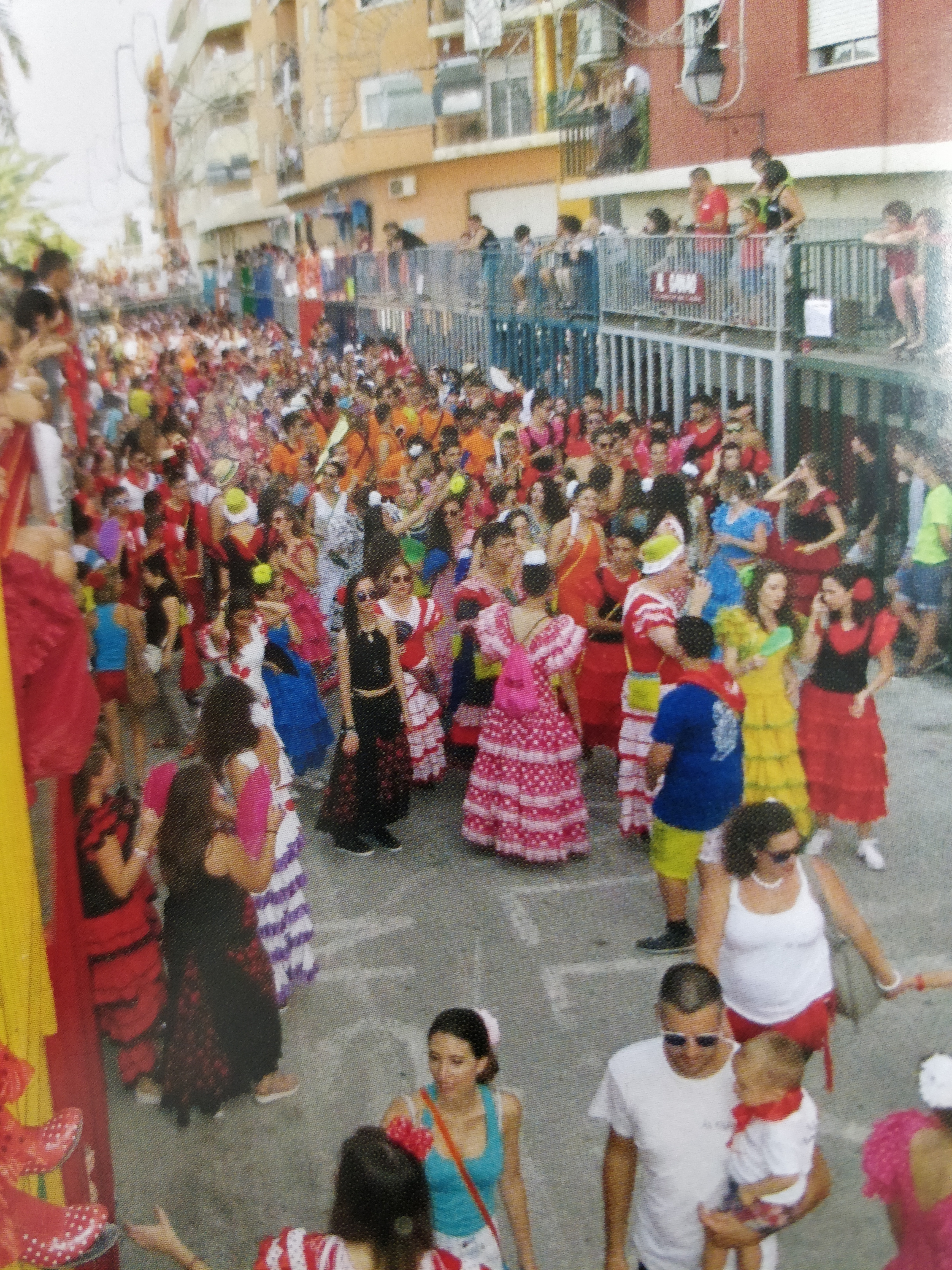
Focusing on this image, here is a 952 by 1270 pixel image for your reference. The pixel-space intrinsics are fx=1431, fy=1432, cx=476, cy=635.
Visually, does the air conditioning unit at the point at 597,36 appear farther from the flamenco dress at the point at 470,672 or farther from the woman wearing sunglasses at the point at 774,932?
the woman wearing sunglasses at the point at 774,932

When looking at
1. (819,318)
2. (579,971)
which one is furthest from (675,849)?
(819,318)

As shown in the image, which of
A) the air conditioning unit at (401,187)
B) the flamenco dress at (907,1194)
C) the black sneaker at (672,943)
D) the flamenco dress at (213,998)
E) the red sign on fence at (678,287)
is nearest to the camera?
the flamenco dress at (907,1194)

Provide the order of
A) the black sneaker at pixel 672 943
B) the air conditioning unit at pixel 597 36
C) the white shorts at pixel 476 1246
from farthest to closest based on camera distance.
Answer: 1. the air conditioning unit at pixel 597 36
2. the black sneaker at pixel 672 943
3. the white shorts at pixel 476 1246

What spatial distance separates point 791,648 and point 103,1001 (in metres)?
2.95

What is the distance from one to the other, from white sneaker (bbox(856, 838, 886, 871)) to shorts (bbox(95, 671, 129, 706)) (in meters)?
3.57

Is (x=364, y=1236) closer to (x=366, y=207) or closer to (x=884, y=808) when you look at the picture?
(x=884, y=808)

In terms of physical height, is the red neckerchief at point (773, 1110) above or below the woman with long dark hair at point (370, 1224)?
below

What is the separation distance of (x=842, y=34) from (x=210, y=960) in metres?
6.80

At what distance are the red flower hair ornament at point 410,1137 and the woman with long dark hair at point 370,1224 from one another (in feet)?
0.74

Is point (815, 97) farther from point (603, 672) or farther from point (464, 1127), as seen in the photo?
point (464, 1127)

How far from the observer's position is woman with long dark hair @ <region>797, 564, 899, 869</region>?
18.9 ft

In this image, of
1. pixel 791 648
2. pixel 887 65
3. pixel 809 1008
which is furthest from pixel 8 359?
pixel 887 65

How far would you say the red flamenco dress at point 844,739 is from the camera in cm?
583

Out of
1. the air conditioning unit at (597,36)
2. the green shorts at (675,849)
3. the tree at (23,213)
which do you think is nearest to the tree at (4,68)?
the tree at (23,213)
